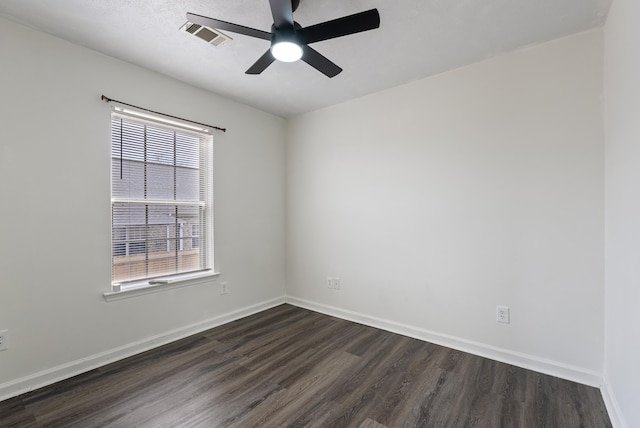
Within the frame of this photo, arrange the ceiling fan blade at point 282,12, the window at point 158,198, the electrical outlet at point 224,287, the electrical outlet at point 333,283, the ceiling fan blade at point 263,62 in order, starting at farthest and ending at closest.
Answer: the electrical outlet at point 333,283 → the electrical outlet at point 224,287 → the window at point 158,198 → the ceiling fan blade at point 263,62 → the ceiling fan blade at point 282,12

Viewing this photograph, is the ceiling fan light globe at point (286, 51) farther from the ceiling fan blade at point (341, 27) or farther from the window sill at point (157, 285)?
the window sill at point (157, 285)

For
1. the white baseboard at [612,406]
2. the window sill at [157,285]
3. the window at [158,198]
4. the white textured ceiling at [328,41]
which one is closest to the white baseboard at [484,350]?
the white baseboard at [612,406]

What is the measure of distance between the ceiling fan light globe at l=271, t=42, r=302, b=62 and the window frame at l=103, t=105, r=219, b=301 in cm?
158

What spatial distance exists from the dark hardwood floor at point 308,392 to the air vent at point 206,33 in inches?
101

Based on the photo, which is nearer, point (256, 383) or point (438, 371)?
point (256, 383)

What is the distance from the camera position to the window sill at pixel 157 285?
2.46 m

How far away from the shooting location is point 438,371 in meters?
2.27

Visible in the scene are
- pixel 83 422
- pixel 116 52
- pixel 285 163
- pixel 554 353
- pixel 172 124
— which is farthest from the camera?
pixel 285 163

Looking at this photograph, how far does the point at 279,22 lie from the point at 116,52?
1660 mm

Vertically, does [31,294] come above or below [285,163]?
below

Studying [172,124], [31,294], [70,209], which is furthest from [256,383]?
[172,124]

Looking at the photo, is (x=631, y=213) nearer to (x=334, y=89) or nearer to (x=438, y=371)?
(x=438, y=371)

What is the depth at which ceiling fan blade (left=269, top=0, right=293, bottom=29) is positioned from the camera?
4.84 feet

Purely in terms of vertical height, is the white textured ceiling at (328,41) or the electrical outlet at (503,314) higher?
the white textured ceiling at (328,41)
